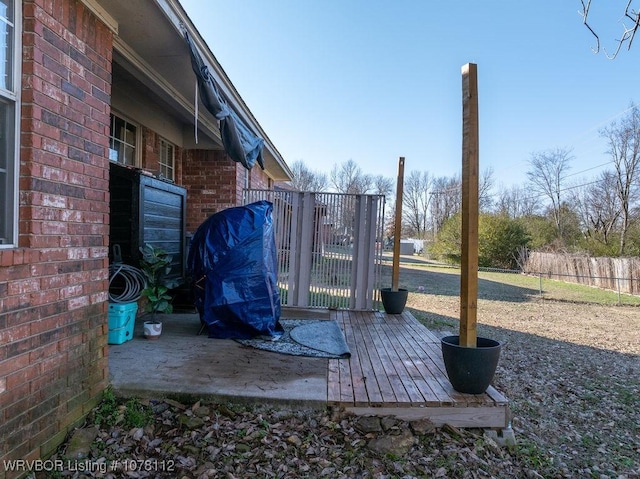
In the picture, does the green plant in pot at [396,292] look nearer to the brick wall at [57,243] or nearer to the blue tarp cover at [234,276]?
the blue tarp cover at [234,276]

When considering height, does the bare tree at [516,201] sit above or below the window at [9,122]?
above

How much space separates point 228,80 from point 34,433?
3.66 metres

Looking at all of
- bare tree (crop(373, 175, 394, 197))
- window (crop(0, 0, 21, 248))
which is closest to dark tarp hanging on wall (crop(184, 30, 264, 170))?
window (crop(0, 0, 21, 248))

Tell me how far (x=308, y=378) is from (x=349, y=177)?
131ft

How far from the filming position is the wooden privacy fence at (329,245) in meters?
5.70

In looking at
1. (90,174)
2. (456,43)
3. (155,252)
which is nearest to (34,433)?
(90,174)

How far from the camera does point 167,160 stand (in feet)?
18.2

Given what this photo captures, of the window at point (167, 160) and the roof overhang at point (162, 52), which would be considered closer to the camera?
the roof overhang at point (162, 52)

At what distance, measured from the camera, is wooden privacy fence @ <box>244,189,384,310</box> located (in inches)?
224

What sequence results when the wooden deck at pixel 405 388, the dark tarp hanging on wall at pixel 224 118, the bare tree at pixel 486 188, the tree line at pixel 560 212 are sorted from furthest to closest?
1. the bare tree at pixel 486 188
2. the tree line at pixel 560 212
3. the dark tarp hanging on wall at pixel 224 118
4. the wooden deck at pixel 405 388

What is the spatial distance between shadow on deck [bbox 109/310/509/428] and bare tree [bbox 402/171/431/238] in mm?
42565

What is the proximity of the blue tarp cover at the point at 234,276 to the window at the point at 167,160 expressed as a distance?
1965 millimetres

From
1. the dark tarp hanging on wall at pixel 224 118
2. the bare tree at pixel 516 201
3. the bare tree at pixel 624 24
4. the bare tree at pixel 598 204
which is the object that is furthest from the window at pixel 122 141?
the bare tree at pixel 516 201

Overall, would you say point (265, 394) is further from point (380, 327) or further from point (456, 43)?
point (456, 43)
